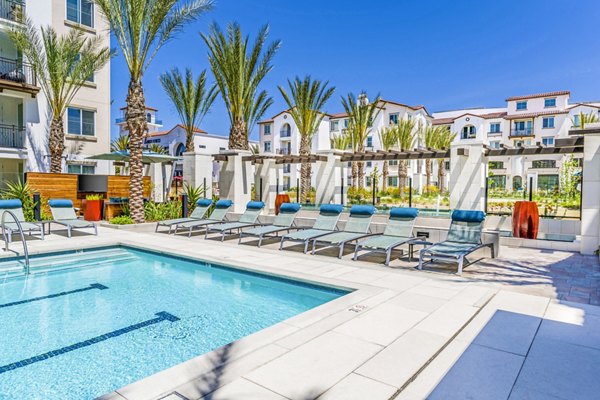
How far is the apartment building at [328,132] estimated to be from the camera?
50.6 meters

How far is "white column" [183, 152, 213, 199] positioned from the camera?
17.7 metres

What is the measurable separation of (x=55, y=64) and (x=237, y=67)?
29.3 feet

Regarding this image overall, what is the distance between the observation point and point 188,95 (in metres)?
23.6

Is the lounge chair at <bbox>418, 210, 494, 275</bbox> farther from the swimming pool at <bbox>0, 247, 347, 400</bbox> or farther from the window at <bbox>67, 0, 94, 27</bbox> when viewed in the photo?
the window at <bbox>67, 0, 94, 27</bbox>

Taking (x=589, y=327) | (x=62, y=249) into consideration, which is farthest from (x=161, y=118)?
(x=589, y=327)

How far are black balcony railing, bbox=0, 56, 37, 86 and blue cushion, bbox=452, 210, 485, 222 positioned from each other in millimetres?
22267

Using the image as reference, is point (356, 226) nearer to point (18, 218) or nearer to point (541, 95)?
point (18, 218)

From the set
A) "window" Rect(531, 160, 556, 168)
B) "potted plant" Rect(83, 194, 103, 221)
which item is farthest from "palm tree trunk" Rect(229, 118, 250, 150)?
"window" Rect(531, 160, 556, 168)

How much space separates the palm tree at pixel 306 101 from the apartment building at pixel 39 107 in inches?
448

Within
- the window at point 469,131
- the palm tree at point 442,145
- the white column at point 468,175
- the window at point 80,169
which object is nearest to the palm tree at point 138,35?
the window at point 80,169

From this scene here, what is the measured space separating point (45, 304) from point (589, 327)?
779cm

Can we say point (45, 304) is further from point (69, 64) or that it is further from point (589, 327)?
point (69, 64)

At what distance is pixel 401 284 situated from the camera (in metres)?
6.67

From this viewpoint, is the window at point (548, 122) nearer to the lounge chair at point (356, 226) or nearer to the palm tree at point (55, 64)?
the lounge chair at point (356, 226)
